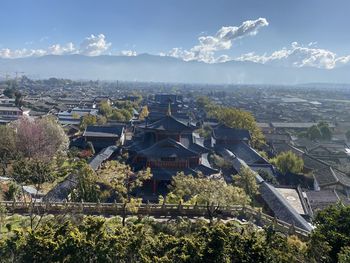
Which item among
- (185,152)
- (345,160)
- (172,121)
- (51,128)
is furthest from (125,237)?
(345,160)

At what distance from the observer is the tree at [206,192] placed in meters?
20.6

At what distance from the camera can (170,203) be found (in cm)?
2272

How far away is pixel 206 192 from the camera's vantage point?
2080cm

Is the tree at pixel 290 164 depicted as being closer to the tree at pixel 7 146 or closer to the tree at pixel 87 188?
the tree at pixel 87 188

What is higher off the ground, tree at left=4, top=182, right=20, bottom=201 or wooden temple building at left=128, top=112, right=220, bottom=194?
wooden temple building at left=128, top=112, right=220, bottom=194

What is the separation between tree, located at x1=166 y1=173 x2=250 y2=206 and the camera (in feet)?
67.5

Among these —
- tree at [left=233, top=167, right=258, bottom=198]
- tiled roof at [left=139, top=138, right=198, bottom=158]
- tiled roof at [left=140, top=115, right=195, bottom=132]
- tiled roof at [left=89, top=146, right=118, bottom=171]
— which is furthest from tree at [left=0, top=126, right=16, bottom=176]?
tree at [left=233, top=167, right=258, bottom=198]

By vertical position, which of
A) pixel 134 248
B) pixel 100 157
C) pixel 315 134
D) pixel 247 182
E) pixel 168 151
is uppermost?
pixel 134 248

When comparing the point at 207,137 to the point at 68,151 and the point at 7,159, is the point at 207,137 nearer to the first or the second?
the point at 68,151

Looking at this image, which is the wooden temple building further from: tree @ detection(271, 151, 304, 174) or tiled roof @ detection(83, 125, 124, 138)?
tiled roof @ detection(83, 125, 124, 138)

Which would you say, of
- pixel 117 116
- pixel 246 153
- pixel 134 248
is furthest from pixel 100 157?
pixel 117 116

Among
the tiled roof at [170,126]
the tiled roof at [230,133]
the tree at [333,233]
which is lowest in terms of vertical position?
the tiled roof at [230,133]

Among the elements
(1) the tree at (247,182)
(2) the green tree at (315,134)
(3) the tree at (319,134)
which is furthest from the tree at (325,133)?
(1) the tree at (247,182)

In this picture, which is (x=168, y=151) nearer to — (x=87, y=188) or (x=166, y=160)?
(x=166, y=160)
